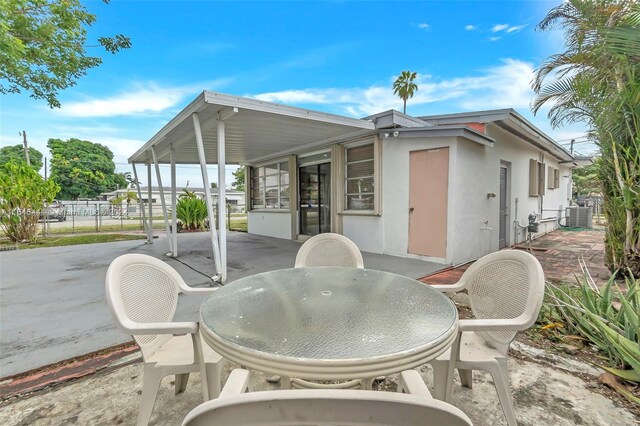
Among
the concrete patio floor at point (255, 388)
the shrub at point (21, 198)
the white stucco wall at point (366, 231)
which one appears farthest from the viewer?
the shrub at point (21, 198)

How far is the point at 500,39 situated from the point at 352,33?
4.47 meters

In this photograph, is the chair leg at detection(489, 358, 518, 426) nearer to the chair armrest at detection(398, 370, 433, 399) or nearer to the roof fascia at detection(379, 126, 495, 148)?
the chair armrest at detection(398, 370, 433, 399)

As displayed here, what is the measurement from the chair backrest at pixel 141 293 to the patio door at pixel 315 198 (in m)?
5.83

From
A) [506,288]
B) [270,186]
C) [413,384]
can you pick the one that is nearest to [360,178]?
[270,186]

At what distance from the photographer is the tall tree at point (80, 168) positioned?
3434 cm

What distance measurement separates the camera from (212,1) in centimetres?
764

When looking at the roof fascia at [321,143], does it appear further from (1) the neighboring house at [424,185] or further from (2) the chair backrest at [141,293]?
(2) the chair backrest at [141,293]

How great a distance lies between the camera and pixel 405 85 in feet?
62.2

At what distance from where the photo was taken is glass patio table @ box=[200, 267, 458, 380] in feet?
3.00

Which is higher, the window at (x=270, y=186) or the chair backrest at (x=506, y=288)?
the window at (x=270, y=186)

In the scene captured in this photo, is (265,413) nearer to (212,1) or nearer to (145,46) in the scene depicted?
(212,1)

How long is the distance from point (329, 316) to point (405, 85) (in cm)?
2064

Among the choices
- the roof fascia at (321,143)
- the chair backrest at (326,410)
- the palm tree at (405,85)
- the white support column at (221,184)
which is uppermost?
the palm tree at (405,85)

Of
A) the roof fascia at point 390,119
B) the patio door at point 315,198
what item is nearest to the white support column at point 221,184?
the roof fascia at point 390,119
